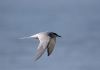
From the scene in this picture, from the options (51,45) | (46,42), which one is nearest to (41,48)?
(46,42)

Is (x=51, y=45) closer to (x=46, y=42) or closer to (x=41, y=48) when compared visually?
(x=46, y=42)

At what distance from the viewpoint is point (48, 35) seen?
63.3 ft

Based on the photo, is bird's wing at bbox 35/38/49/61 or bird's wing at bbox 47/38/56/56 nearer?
bird's wing at bbox 35/38/49/61

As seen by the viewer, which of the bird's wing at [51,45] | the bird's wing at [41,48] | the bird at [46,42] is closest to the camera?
the bird's wing at [41,48]

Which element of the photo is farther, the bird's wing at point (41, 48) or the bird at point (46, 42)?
the bird at point (46, 42)

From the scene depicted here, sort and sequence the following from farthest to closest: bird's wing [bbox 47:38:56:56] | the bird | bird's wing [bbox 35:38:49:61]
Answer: bird's wing [bbox 47:38:56:56] → the bird → bird's wing [bbox 35:38:49:61]

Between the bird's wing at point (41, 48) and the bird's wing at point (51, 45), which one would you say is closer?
the bird's wing at point (41, 48)

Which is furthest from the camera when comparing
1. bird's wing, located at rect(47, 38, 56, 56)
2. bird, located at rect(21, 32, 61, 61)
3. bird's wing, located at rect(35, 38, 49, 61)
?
bird's wing, located at rect(47, 38, 56, 56)

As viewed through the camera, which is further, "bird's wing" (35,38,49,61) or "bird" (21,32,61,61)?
"bird" (21,32,61,61)

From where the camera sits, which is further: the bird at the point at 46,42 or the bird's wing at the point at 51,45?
the bird's wing at the point at 51,45

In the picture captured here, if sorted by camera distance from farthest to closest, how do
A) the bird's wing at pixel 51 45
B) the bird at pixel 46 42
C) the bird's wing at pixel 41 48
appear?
1. the bird's wing at pixel 51 45
2. the bird at pixel 46 42
3. the bird's wing at pixel 41 48

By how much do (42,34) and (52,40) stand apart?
1.43 feet

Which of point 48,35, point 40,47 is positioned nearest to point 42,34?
point 48,35

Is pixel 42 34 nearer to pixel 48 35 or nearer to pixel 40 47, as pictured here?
pixel 48 35
